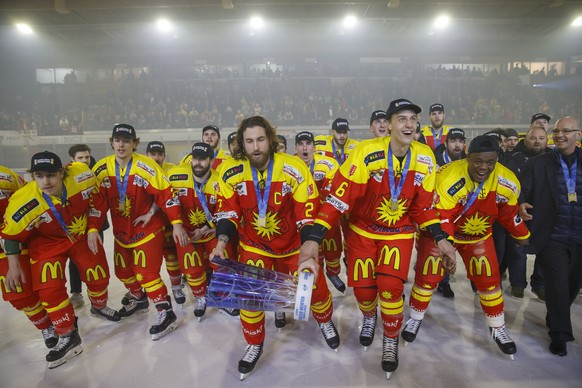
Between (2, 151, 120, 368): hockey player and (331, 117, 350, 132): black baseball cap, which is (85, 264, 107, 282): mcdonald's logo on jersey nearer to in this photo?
(2, 151, 120, 368): hockey player

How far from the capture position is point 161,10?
36.5 ft

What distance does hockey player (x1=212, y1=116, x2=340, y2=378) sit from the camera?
2.83m

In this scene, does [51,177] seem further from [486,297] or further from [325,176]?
[486,297]

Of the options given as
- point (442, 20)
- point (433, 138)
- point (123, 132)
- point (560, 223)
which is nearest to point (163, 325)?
point (123, 132)

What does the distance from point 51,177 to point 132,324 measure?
70.7 inches

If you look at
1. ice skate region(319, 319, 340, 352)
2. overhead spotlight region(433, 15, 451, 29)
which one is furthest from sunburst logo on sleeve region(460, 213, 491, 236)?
overhead spotlight region(433, 15, 451, 29)

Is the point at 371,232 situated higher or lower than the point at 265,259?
higher

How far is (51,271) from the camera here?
10.5 ft

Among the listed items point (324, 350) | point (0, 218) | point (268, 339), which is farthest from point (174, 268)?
point (324, 350)

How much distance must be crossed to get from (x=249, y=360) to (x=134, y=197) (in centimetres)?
196

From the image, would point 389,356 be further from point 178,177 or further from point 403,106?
point 178,177

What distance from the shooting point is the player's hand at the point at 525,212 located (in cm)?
329

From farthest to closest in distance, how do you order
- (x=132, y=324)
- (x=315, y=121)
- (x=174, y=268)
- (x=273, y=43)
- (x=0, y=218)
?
(x=273, y=43), (x=315, y=121), (x=174, y=268), (x=132, y=324), (x=0, y=218)

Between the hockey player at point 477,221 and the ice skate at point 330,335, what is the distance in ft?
2.56
